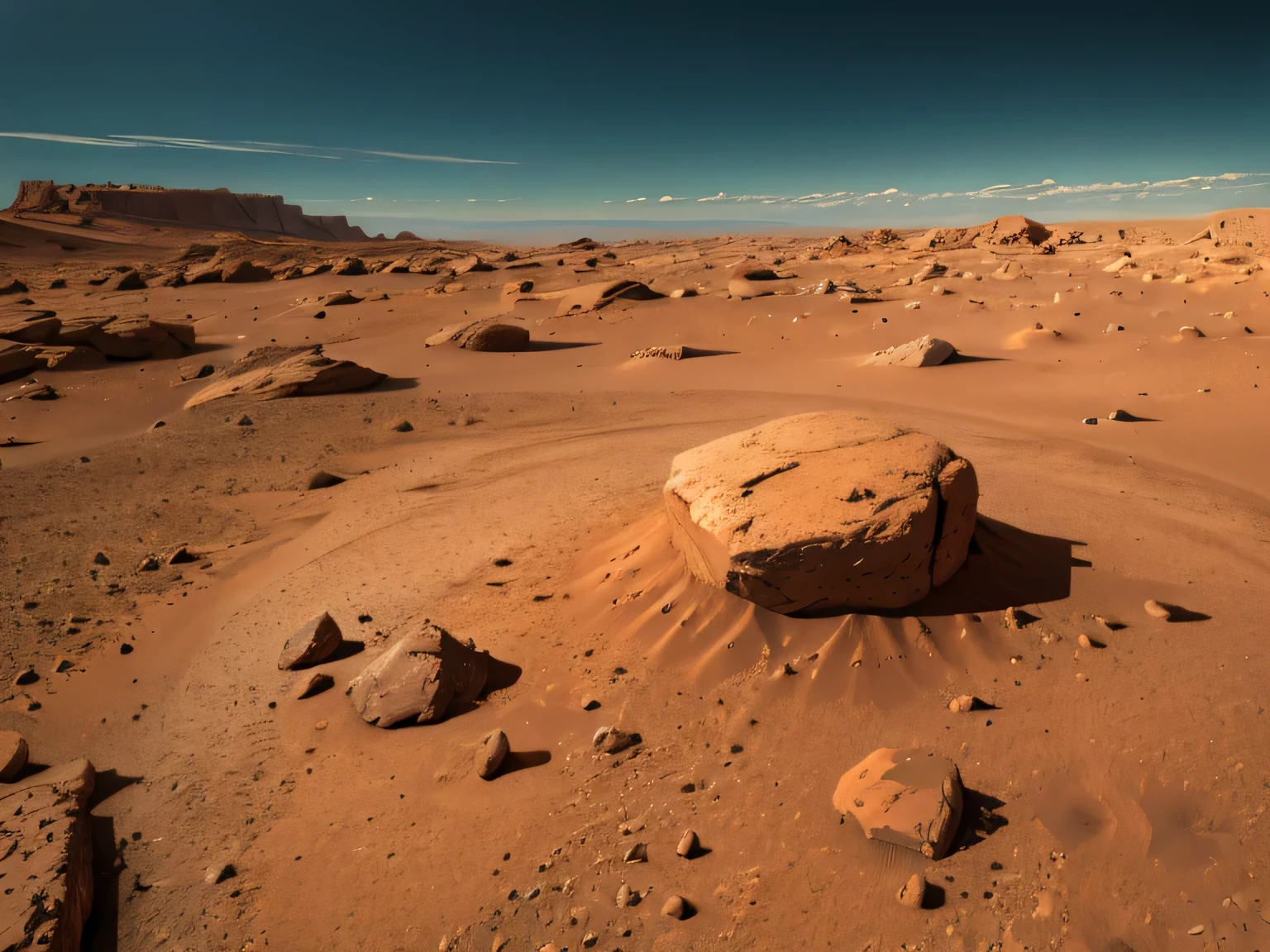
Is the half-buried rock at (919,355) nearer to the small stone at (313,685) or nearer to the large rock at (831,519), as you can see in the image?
the large rock at (831,519)

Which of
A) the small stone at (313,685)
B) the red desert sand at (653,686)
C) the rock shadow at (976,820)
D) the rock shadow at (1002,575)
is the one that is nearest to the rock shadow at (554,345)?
the red desert sand at (653,686)

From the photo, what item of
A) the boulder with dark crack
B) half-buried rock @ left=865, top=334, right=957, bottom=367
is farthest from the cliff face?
half-buried rock @ left=865, top=334, right=957, bottom=367

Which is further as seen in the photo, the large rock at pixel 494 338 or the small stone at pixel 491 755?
the large rock at pixel 494 338

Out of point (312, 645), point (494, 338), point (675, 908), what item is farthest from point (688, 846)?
point (494, 338)

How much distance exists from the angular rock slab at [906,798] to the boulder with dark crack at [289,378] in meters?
10.6

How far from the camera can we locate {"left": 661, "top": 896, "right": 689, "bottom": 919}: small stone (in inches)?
110

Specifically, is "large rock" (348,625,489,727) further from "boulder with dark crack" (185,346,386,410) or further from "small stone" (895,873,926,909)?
"boulder with dark crack" (185,346,386,410)

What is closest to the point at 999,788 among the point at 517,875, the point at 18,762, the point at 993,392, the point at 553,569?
the point at 517,875

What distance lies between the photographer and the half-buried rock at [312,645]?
15.6 ft

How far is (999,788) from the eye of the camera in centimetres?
318

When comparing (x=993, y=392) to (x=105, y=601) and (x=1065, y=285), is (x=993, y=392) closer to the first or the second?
(x=1065, y=285)

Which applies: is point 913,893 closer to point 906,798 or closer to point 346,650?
point 906,798

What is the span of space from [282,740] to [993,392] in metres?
10.3

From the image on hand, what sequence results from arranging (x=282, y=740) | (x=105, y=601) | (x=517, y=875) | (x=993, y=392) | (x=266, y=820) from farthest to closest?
(x=993, y=392) < (x=105, y=601) < (x=282, y=740) < (x=266, y=820) < (x=517, y=875)
